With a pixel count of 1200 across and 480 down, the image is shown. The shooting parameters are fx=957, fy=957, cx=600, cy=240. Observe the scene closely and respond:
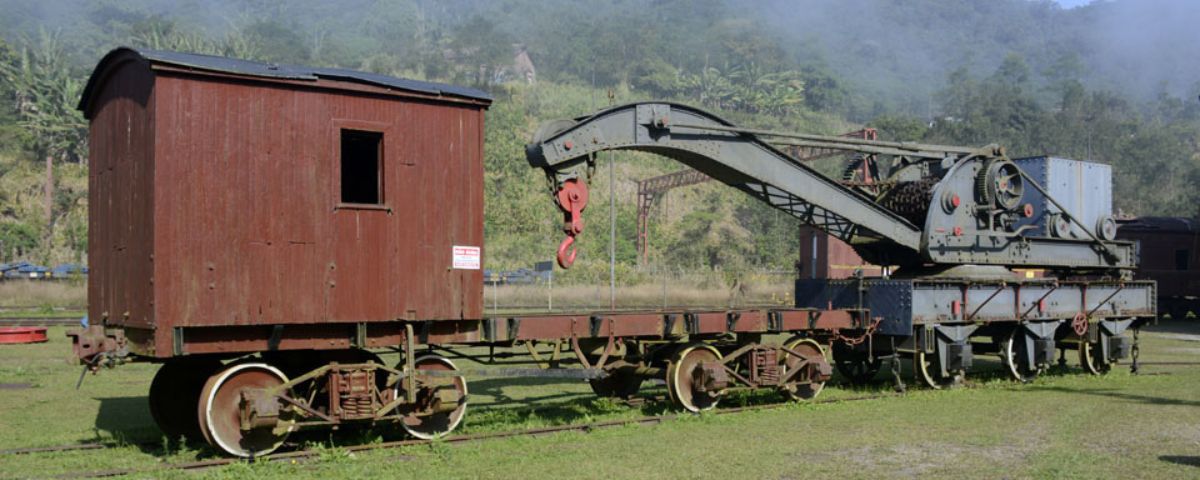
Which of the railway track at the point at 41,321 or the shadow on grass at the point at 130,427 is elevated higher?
the railway track at the point at 41,321

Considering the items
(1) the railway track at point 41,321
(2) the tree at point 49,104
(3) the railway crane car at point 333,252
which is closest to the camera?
(3) the railway crane car at point 333,252

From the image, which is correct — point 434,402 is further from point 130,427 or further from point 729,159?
point 729,159

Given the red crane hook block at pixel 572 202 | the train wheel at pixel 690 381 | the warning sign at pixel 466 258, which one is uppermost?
the red crane hook block at pixel 572 202

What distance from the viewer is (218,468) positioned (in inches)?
380

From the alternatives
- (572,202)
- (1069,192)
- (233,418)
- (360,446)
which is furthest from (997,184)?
(233,418)

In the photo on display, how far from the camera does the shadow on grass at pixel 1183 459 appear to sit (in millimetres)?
10086

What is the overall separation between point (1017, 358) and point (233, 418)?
14.3 metres

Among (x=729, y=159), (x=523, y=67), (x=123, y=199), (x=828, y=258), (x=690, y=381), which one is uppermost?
(x=523, y=67)

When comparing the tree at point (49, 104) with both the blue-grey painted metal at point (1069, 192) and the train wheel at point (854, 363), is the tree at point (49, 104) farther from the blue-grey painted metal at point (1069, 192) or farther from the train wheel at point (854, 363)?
the blue-grey painted metal at point (1069, 192)

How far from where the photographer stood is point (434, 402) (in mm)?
11195

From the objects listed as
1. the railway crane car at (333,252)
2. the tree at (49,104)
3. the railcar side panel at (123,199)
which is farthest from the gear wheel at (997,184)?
the tree at (49,104)

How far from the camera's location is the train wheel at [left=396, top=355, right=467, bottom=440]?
36.6 feet

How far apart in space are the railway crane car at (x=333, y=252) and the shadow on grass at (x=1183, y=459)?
5.21 m

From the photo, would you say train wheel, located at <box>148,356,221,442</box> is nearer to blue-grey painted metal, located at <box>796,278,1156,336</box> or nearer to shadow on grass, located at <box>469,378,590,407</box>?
shadow on grass, located at <box>469,378,590,407</box>
